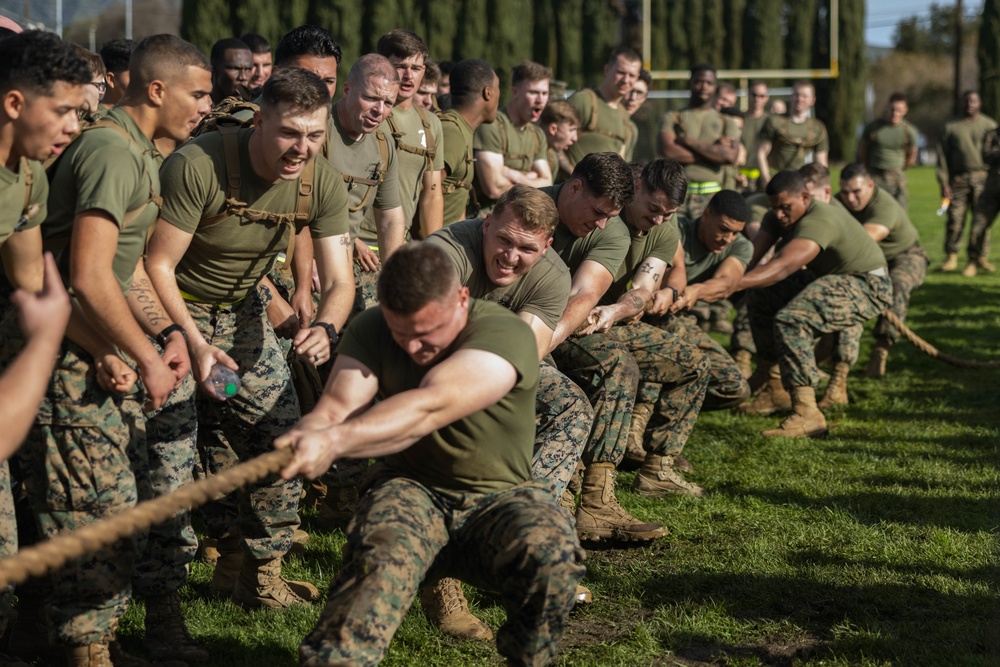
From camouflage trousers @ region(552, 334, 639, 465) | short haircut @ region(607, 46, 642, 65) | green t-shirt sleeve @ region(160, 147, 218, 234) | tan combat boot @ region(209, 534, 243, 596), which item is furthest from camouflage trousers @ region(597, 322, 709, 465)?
short haircut @ region(607, 46, 642, 65)

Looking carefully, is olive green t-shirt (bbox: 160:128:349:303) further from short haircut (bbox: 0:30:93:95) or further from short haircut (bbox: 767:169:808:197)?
short haircut (bbox: 767:169:808:197)

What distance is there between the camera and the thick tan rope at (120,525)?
3115 mm

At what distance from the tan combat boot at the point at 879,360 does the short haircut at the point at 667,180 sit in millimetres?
4416

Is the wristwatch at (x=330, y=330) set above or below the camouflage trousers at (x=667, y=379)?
above

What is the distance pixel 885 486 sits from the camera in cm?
730

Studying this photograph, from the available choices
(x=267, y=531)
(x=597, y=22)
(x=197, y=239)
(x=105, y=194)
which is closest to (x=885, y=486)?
(x=267, y=531)

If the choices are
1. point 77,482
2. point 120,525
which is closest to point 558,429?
point 77,482

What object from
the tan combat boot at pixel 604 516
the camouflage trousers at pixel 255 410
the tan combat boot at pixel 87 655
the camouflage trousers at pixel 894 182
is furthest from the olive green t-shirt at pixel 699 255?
the camouflage trousers at pixel 894 182

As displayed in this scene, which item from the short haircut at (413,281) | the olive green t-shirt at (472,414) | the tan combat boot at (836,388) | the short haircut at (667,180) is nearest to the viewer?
the short haircut at (413,281)

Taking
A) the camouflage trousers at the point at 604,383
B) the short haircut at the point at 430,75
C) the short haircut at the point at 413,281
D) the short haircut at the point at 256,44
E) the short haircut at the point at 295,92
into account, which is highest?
the short haircut at the point at 256,44

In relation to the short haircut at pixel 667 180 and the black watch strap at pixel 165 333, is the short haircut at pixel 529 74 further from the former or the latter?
the black watch strap at pixel 165 333

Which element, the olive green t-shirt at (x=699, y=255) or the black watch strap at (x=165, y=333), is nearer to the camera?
the black watch strap at (x=165, y=333)

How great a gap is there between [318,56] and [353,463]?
2.15 meters

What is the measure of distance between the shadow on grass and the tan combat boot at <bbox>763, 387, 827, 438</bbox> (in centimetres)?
298
